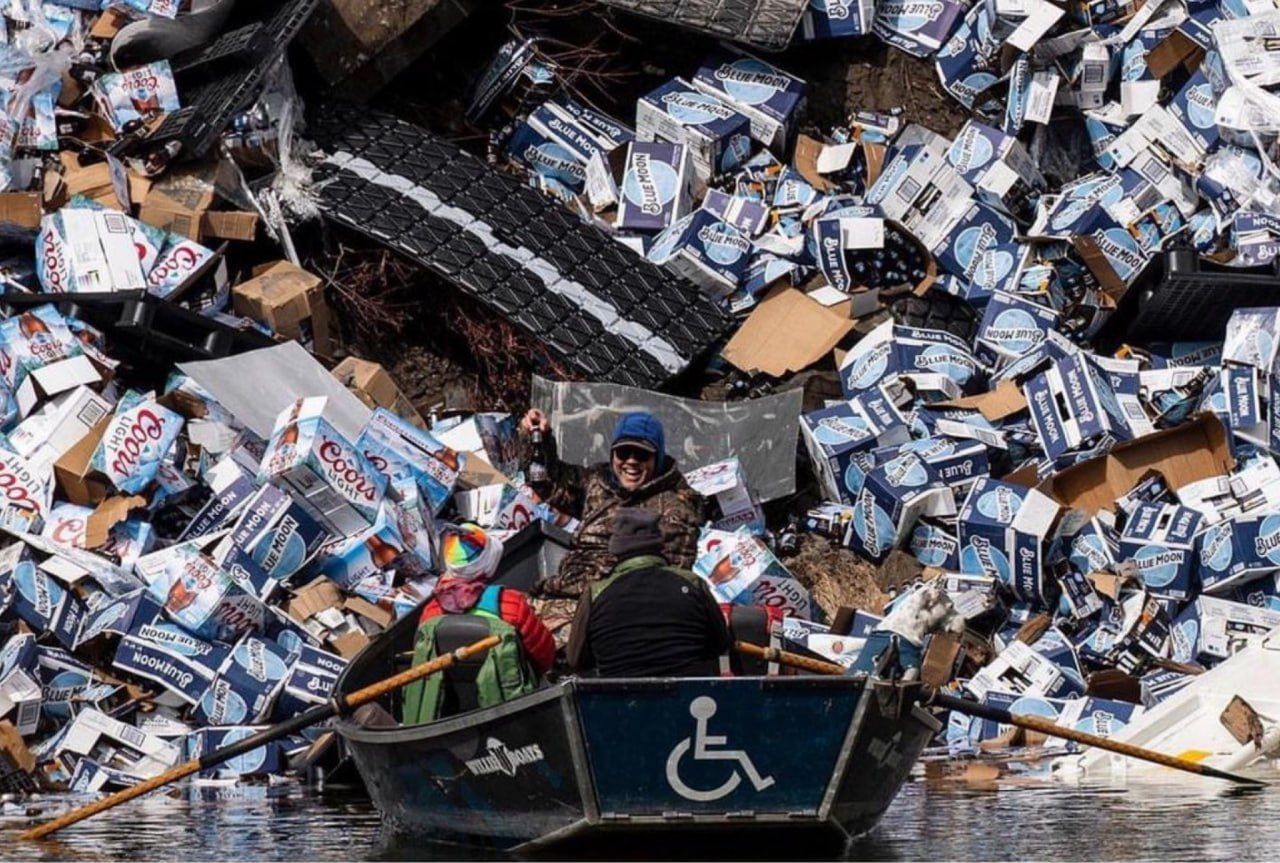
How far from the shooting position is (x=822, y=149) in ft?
39.9

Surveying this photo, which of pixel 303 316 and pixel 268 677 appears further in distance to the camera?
pixel 303 316

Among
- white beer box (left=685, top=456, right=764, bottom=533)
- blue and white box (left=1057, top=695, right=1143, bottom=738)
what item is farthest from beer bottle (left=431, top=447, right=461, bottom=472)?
blue and white box (left=1057, top=695, right=1143, bottom=738)

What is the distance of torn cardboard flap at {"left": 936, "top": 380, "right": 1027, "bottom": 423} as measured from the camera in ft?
35.9

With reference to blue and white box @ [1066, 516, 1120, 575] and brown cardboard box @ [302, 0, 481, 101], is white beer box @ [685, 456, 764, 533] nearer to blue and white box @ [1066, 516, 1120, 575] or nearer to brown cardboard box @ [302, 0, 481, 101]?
blue and white box @ [1066, 516, 1120, 575]

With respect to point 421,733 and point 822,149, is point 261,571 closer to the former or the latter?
point 421,733

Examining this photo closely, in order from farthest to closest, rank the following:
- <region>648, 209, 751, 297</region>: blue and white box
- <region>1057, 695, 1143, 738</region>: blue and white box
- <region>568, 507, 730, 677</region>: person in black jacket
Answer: <region>648, 209, 751, 297</region>: blue and white box → <region>1057, 695, 1143, 738</region>: blue and white box → <region>568, 507, 730, 677</region>: person in black jacket

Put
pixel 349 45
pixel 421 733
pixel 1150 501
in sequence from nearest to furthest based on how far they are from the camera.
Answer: pixel 421 733
pixel 1150 501
pixel 349 45

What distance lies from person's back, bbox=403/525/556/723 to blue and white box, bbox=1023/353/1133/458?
3631 millimetres

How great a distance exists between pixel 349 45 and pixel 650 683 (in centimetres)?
632

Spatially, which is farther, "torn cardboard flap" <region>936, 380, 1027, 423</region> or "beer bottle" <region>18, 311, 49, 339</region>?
"torn cardboard flap" <region>936, 380, 1027, 423</region>

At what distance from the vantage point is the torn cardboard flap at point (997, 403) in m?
11.0

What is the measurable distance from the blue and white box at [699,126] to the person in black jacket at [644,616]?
5282 mm

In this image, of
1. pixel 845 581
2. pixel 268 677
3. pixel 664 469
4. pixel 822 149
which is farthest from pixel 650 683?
pixel 822 149

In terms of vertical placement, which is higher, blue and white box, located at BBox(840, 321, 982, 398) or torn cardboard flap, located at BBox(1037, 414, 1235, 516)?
blue and white box, located at BBox(840, 321, 982, 398)
